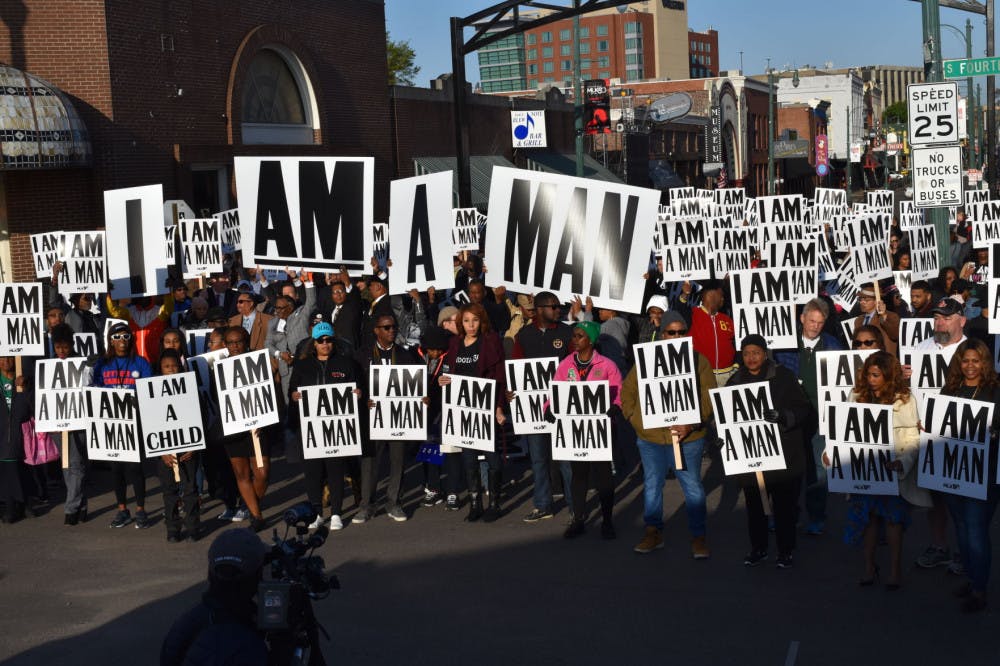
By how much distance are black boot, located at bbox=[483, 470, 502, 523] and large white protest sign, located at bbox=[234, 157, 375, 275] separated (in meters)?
2.65

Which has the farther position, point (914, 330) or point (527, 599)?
point (914, 330)

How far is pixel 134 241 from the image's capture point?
13.9 m

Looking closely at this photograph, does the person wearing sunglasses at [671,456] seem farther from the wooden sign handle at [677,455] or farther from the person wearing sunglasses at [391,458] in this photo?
the person wearing sunglasses at [391,458]

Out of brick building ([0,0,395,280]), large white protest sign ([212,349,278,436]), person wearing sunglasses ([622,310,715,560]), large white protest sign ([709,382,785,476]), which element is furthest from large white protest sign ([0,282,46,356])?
brick building ([0,0,395,280])

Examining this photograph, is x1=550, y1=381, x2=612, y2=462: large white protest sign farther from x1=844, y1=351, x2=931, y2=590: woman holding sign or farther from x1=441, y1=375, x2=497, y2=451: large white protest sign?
x1=844, y1=351, x2=931, y2=590: woman holding sign

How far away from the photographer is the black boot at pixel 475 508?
1085cm

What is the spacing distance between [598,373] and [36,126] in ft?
48.7

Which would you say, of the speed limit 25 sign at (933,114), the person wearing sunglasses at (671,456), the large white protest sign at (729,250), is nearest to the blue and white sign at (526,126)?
the large white protest sign at (729,250)

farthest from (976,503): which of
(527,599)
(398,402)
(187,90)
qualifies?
(187,90)

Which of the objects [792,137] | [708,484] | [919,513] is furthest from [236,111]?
[792,137]

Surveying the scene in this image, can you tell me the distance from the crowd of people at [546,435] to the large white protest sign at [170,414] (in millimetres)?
144

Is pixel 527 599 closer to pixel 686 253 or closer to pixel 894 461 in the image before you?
pixel 894 461

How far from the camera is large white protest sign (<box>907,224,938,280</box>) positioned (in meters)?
15.2

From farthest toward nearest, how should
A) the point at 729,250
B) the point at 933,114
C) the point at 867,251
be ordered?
the point at 729,250
the point at 933,114
the point at 867,251
